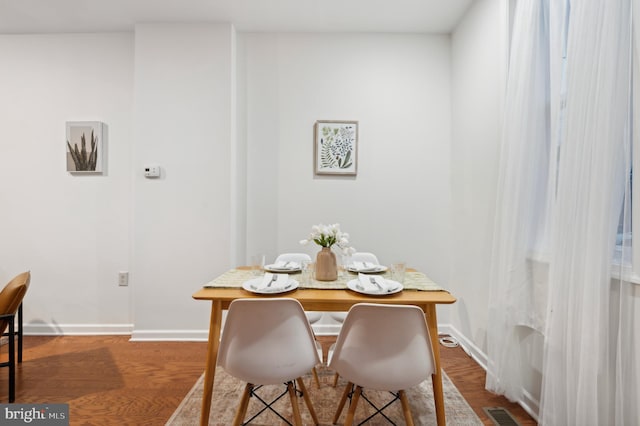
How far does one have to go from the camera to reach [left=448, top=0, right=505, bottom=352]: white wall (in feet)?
7.46

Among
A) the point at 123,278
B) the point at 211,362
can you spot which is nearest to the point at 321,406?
the point at 211,362

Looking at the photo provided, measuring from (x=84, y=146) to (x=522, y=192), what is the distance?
3.58m

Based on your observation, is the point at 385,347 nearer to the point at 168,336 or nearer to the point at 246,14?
the point at 168,336

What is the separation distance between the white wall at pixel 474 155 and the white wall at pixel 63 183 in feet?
10.0

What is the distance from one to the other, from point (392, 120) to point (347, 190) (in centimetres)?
79

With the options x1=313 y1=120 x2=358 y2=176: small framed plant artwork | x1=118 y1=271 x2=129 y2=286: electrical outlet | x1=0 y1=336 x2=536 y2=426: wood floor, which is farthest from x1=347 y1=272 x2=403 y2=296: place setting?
x1=118 y1=271 x2=129 y2=286: electrical outlet

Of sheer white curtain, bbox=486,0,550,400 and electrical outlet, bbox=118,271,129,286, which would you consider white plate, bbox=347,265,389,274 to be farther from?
electrical outlet, bbox=118,271,129,286

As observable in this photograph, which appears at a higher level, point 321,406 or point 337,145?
point 337,145

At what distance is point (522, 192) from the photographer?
1.77 m

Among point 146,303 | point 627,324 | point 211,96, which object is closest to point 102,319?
point 146,303

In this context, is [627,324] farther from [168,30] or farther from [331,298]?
[168,30]

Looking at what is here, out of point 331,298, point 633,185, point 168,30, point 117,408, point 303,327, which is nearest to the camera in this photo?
point 633,185

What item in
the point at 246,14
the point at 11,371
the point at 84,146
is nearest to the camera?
the point at 11,371

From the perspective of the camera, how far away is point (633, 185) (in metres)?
1.14
